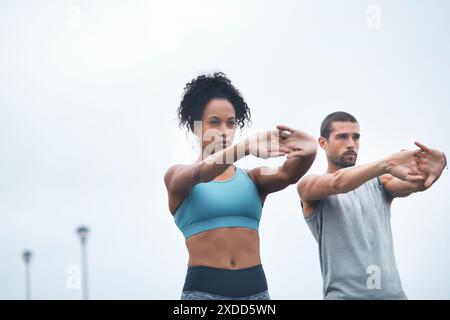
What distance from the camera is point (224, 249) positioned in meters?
6.72

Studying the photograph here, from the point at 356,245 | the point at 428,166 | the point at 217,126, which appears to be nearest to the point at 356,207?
the point at 356,245

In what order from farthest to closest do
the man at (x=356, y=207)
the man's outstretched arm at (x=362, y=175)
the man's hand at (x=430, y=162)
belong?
1. the man's hand at (x=430, y=162)
2. the man at (x=356, y=207)
3. the man's outstretched arm at (x=362, y=175)

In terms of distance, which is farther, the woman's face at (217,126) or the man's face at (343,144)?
the man's face at (343,144)

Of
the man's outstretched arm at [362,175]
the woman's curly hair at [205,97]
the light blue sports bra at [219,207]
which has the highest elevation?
the woman's curly hair at [205,97]

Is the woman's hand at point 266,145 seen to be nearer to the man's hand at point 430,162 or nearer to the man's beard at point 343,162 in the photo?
the man's beard at point 343,162

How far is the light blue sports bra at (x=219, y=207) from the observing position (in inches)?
267

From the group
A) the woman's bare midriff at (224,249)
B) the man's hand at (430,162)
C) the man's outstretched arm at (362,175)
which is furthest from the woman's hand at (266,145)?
the man's hand at (430,162)

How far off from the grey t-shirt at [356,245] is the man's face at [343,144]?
29 cm

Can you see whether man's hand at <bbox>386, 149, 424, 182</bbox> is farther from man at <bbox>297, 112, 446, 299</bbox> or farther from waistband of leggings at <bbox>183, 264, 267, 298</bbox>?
waistband of leggings at <bbox>183, 264, 267, 298</bbox>

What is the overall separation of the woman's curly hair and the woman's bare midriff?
113cm

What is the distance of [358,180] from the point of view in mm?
6879

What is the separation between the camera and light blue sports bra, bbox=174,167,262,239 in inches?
267

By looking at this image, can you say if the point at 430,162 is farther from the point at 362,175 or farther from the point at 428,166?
the point at 362,175

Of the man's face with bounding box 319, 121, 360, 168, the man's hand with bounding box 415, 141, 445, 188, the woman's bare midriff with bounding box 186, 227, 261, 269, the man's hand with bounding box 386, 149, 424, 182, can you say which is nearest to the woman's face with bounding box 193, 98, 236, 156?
the woman's bare midriff with bounding box 186, 227, 261, 269
